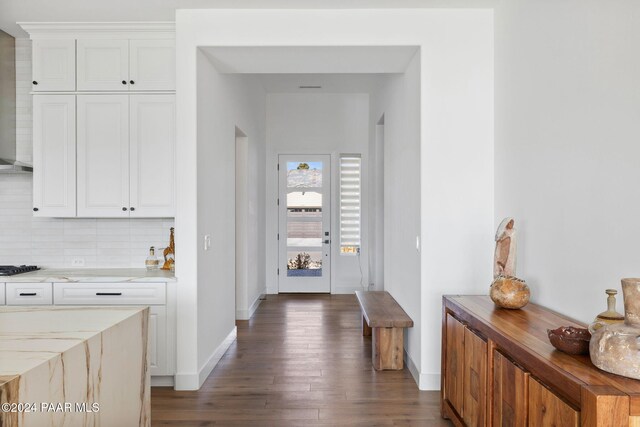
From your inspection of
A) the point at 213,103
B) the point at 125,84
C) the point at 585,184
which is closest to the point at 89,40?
the point at 125,84

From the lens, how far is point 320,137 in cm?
693

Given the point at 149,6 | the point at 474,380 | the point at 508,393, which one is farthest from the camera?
the point at 149,6

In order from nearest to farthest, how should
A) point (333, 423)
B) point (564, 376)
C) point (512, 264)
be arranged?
point (564, 376)
point (512, 264)
point (333, 423)

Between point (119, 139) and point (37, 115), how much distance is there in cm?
69

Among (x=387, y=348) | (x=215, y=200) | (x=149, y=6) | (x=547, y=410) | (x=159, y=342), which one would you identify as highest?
(x=149, y=6)

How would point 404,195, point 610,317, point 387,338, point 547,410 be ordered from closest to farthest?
point 547,410 < point 610,317 < point 387,338 < point 404,195

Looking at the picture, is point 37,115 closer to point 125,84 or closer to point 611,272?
point 125,84

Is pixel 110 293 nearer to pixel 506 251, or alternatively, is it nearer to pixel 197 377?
pixel 197 377

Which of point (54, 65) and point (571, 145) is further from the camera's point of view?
point (54, 65)

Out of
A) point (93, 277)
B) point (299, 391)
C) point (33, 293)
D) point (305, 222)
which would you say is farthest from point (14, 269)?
point (305, 222)

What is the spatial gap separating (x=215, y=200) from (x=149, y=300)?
0.97 metres

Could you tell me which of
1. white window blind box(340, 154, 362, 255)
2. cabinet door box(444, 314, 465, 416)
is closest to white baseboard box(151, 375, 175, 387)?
cabinet door box(444, 314, 465, 416)

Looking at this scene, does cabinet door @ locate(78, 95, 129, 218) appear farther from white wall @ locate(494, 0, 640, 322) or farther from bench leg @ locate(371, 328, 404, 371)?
white wall @ locate(494, 0, 640, 322)

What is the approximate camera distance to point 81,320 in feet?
5.70
